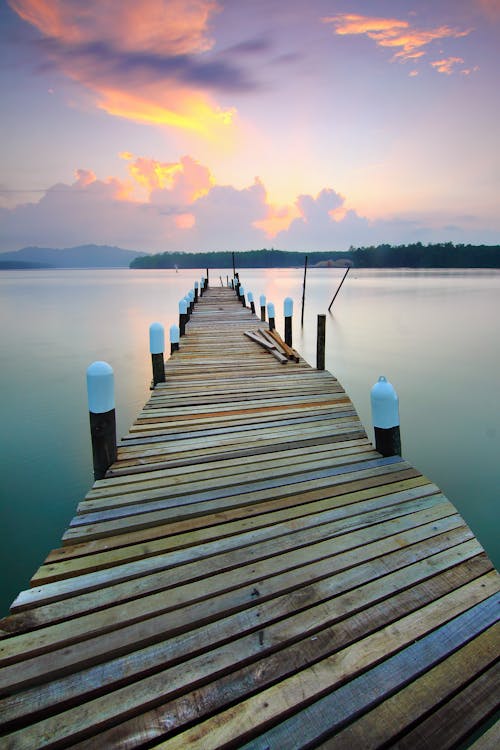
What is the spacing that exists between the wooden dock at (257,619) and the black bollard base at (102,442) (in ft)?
0.39

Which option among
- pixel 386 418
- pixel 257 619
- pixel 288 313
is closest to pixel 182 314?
pixel 288 313

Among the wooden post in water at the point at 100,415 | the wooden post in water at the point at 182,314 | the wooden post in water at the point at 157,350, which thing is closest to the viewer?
the wooden post in water at the point at 100,415

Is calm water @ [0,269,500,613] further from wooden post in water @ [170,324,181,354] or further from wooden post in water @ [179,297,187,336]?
wooden post in water @ [179,297,187,336]

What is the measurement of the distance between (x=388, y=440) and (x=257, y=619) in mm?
2493

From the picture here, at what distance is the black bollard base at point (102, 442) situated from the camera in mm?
3961

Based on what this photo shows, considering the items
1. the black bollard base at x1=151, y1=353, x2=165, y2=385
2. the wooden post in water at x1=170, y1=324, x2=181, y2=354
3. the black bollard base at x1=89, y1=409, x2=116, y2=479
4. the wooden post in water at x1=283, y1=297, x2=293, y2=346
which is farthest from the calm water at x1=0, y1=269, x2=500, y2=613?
the wooden post in water at x1=283, y1=297, x2=293, y2=346

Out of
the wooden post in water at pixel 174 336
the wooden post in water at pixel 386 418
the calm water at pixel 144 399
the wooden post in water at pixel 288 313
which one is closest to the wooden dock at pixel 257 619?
the wooden post in water at pixel 386 418

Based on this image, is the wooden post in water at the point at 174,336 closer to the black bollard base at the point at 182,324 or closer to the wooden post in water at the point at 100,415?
the black bollard base at the point at 182,324

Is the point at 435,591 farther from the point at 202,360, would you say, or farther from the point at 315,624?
the point at 202,360

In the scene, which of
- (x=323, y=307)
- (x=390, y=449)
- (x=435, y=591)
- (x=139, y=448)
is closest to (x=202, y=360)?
(x=139, y=448)

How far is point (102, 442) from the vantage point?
3975 millimetres

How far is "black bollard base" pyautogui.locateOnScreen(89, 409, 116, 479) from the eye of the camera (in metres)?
3.96

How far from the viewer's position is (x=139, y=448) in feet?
14.5

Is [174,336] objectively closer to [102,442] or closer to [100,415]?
[100,415]
